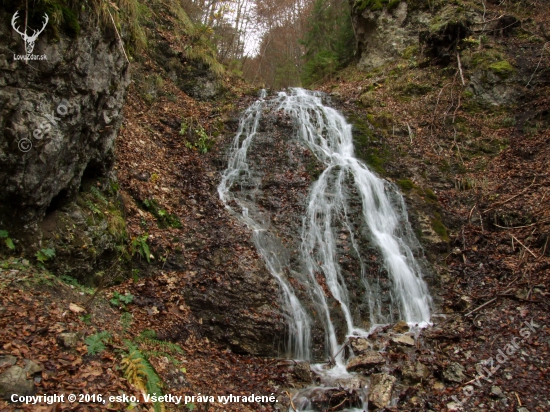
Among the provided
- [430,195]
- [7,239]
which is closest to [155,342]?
[7,239]

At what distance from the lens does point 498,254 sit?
8172mm

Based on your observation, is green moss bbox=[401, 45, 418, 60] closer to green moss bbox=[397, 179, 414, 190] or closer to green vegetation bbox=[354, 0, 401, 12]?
green vegetation bbox=[354, 0, 401, 12]

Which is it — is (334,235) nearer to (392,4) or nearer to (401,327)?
(401,327)

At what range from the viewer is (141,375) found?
3.83 metres

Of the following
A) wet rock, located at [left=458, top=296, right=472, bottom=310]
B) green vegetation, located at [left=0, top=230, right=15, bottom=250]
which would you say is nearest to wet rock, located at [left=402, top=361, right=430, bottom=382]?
wet rock, located at [left=458, top=296, right=472, bottom=310]

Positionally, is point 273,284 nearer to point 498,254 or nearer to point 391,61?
point 498,254

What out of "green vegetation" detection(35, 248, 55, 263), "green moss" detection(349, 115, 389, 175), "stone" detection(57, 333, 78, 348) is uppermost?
"green moss" detection(349, 115, 389, 175)

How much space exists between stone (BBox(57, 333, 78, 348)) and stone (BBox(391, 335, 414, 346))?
17.7 ft

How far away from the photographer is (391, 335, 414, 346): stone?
20.7ft

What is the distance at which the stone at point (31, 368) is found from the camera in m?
3.09

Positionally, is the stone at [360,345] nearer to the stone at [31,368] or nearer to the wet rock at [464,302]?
the wet rock at [464,302]

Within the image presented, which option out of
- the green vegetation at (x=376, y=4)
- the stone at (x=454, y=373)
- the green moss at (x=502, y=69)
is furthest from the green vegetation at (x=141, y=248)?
the green vegetation at (x=376, y=4)

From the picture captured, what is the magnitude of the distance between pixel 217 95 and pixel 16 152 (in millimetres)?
10879

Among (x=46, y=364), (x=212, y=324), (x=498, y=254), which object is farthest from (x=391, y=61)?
(x=46, y=364)
